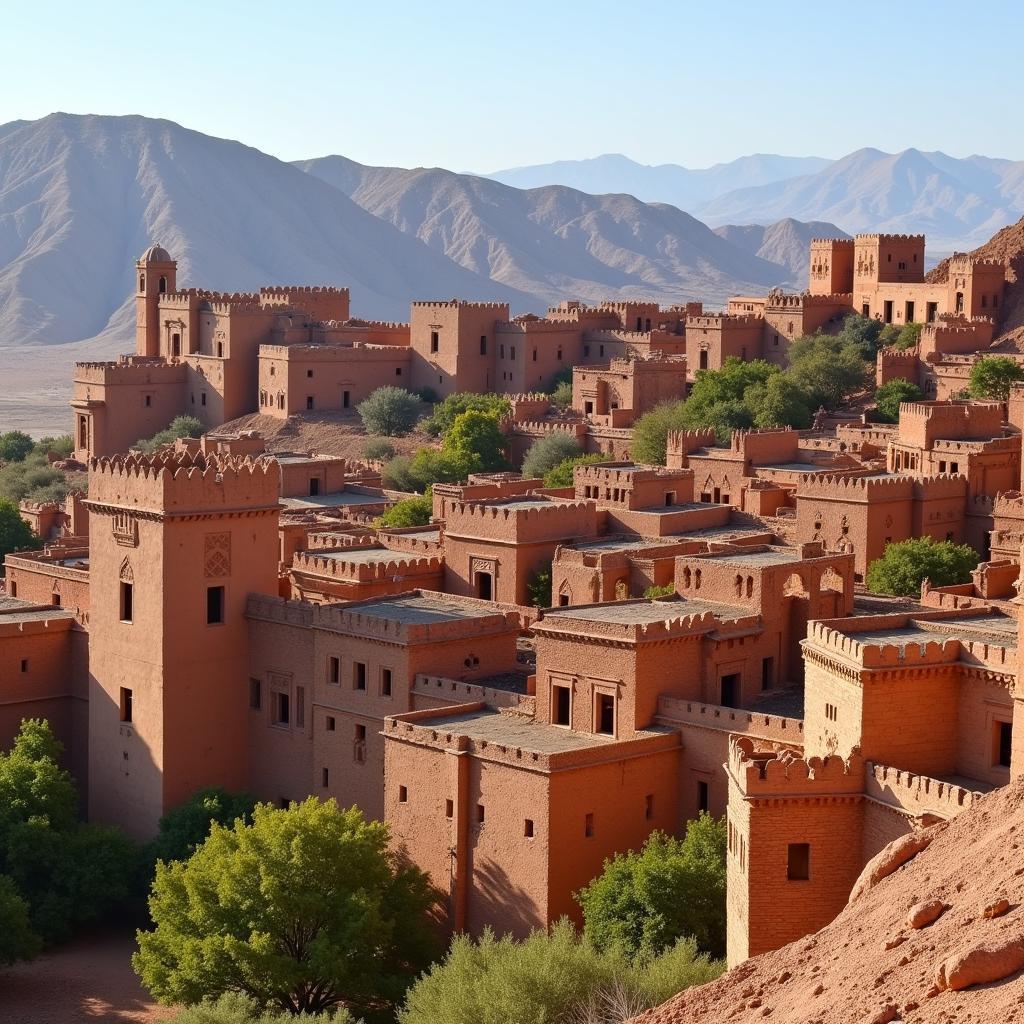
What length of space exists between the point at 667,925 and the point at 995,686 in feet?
17.6

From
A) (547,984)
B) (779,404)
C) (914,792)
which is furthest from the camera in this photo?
(779,404)

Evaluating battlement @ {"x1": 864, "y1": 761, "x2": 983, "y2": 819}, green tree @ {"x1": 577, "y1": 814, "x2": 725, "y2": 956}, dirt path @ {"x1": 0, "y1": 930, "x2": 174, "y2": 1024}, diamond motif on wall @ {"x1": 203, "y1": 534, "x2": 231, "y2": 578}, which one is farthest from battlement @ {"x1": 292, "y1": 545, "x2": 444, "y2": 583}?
battlement @ {"x1": 864, "y1": 761, "x2": 983, "y2": 819}

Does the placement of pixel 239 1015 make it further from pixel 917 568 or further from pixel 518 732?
pixel 917 568

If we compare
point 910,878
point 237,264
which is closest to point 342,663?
point 910,878

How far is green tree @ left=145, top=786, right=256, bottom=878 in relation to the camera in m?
36.5

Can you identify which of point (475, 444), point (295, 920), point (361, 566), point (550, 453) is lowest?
point (295, 920)

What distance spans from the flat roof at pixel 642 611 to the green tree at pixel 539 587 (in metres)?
5.74

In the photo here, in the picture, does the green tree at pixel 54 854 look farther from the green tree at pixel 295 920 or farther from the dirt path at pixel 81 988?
the green tree at pixel 295 920

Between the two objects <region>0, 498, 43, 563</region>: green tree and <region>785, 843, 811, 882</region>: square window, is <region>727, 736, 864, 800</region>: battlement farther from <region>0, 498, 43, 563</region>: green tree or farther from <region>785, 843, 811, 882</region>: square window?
<region>0, 498, 43, 563</region>: green tree

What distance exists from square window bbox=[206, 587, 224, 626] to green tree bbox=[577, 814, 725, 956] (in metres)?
10.6

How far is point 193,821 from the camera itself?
36.8 m

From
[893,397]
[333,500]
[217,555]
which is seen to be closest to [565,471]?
[333,500]

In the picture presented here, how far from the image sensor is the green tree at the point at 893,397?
61269 mm

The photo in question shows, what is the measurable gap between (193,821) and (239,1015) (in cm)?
891
